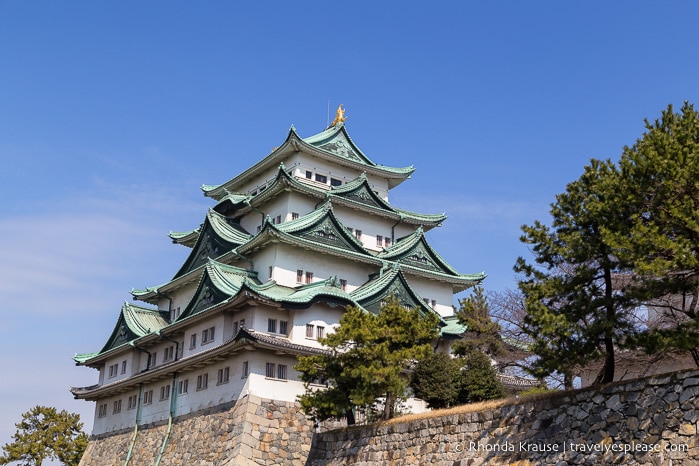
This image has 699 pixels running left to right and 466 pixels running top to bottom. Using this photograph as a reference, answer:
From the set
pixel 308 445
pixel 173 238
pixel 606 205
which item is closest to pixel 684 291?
pixel 606 205

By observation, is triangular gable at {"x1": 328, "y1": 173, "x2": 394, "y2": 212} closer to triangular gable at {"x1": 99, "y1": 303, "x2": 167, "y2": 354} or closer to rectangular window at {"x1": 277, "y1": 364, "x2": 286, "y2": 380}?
rectangular window at {"x1": 277, "y1": 364, "x2": 286, "y2": 380}

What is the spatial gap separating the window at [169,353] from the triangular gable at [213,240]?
5.29 meters

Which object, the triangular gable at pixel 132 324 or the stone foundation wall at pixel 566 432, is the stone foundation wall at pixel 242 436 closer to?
the stone foundation wall at pixel 566 432

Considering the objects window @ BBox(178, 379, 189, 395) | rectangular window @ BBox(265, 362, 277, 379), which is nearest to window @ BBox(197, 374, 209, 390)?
window @ BBox(178, 379, 189, 395)

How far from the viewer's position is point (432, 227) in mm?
49688

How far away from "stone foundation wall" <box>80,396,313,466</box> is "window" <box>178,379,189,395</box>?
1.39 m

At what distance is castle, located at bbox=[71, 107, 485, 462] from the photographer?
120 feet

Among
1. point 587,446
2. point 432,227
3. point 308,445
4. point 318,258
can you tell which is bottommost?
point 587,446

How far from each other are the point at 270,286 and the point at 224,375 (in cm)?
494

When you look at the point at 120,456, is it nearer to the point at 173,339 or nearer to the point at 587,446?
the point at 173,339

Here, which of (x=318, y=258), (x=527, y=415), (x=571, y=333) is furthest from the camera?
(x=318, y=258)

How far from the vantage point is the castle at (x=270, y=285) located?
36469 millimetres

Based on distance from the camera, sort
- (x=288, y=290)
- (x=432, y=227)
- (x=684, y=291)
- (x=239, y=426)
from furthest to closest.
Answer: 1. (x=432, y=227)
2. (x=288, y=290)
3. (x=239, y=426)
4. (x=684, y=291)

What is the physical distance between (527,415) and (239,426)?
15.1 m
